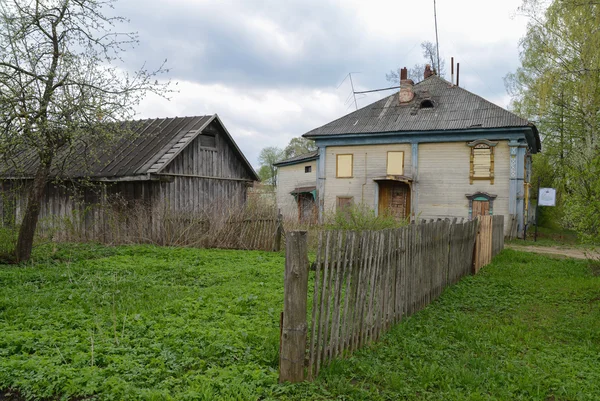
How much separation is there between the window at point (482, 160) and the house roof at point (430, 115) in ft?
2.95

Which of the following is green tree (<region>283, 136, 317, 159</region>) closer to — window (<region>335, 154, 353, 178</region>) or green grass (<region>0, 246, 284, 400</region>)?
window (<region>335, 154, 353, 178</region>)

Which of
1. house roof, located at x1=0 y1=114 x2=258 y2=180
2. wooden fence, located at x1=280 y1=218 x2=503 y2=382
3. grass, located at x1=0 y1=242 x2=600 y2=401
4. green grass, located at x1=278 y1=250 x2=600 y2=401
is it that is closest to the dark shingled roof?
house roof, located at x1=0 y1=114 x2=258 y2=180

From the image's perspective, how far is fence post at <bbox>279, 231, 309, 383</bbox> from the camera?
392 cm

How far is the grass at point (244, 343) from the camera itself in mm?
3904

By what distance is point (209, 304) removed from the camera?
6535 mm

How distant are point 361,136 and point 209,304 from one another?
62.1 ft

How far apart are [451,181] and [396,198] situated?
3.09 meters

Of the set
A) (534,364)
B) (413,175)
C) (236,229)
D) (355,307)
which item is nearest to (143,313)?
(355,307)

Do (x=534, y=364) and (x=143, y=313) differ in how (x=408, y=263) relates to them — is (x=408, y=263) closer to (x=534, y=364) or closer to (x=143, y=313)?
(x=534, y=364)

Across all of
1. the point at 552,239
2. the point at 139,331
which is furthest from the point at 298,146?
the point at 139,331

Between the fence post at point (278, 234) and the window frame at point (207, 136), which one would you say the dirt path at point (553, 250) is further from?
the window frame at point (207, 136)

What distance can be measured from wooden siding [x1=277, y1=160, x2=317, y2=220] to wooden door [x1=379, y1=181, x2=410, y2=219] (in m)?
4.90

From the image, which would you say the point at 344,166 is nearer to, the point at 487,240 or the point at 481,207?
the point at 481,207

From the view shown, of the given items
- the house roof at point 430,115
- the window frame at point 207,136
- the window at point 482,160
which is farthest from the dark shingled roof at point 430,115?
the window frame at point 207,136
